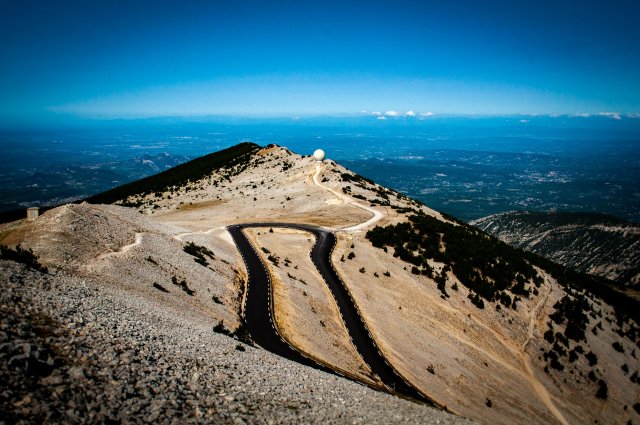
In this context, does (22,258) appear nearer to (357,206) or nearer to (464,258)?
(464,258)

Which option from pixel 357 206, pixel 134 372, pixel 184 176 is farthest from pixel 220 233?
pixel 184 176

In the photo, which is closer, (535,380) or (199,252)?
(535,380)

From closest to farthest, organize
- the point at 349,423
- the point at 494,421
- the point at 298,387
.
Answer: the point at 349,423
the point at 298,387
the point at 494,421

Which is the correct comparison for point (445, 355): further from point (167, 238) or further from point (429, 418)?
→ point (167, 238)

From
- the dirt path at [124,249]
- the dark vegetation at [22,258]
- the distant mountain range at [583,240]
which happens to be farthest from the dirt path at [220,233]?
the distant mountain range at [583,240]

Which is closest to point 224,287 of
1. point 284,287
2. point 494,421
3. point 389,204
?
point 284,287
